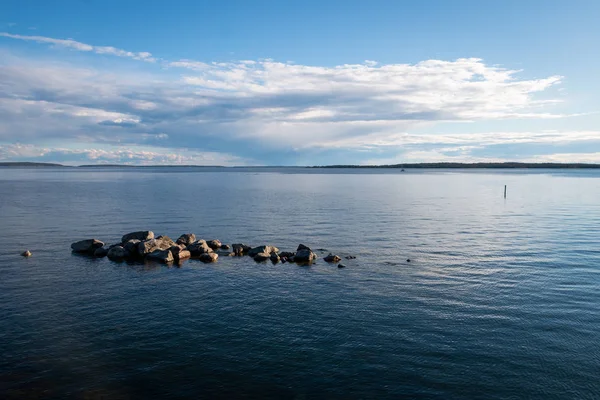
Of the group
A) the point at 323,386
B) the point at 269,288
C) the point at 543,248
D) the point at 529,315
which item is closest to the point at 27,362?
the point at 323,386

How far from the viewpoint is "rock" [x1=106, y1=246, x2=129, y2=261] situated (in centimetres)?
4178

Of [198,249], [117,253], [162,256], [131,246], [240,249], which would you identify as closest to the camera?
[162,256]

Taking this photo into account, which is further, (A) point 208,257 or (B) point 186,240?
(B) point 186,240

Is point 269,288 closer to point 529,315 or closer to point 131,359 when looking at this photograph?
point 131,359

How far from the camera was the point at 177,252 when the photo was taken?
41.5 metres

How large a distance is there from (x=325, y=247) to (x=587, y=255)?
24.1 m

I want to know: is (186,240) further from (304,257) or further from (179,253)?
(304,257)

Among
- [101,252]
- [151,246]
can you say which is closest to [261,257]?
[151,246]

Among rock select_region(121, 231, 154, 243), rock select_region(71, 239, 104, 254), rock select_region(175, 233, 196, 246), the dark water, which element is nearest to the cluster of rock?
rock select_region(71, 239, 104, 254)

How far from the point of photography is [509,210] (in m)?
79.8

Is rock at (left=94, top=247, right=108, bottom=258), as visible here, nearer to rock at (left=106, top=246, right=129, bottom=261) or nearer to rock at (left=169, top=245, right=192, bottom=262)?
rock at (left=106, top=246, right=129, bottom=261)

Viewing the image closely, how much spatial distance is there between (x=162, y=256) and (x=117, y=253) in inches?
178

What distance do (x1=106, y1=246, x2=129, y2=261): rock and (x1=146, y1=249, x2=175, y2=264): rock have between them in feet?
8.02

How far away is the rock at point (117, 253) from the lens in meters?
41.8
